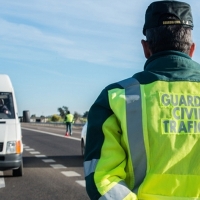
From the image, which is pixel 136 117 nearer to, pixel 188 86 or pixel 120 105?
pixel 120 105

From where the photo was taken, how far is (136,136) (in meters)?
2.47

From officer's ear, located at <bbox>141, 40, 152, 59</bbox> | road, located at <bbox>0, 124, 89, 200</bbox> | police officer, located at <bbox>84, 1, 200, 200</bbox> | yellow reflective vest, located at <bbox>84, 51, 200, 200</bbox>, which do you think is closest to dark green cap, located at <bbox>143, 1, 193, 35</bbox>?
police officer, located at <bbox>84, 1, 200, 200</bbox>

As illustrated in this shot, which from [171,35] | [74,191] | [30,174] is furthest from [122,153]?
[30,174]

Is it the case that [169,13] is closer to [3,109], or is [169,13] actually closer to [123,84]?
[123,84]

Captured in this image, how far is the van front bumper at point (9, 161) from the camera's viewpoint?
1254cm

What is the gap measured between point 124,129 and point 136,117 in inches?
2.9

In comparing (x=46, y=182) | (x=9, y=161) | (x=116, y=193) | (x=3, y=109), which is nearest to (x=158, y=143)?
(x=116, y=193)

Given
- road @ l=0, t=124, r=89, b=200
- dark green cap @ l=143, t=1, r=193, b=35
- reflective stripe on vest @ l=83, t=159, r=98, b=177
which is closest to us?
reflective stripe on vest @ l=83, t=159, r=98, b=177

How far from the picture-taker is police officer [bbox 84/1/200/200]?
95.9 inches

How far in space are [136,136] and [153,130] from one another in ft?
0.25

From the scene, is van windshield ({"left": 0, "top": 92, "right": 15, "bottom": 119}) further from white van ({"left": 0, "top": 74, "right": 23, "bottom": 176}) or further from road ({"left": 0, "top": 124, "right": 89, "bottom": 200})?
road ({"left": 0, "top": 124, "right": 89, "bottom": 200})

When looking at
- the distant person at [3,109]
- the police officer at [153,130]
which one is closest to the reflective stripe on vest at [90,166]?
the police officer at [153,130]

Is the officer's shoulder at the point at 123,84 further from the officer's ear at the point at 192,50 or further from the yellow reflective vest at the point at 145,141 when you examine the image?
the officer's ear at the point at 192,50

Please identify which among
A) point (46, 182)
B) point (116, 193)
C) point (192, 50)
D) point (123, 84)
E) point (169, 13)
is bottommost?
point (46, 182)
